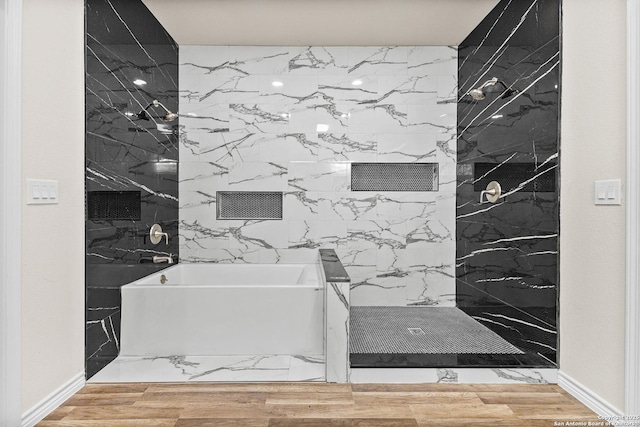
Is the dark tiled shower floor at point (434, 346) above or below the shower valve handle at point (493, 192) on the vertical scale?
below

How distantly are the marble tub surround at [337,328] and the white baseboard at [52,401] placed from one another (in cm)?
130

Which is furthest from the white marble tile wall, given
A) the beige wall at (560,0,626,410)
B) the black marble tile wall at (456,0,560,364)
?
the beige wall at (560,0,626,410)

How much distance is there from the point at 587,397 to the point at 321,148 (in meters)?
2.98

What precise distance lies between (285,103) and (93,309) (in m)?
2.61

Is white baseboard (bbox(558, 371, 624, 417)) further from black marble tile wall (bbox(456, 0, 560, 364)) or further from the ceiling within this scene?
the ceiling

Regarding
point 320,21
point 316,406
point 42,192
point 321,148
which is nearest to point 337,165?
point 321,148

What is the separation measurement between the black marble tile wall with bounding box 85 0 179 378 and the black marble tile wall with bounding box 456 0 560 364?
2548 mm

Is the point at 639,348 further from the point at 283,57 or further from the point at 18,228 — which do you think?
the point at 283,57

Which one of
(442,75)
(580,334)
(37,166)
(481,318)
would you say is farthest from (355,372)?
(442,75)

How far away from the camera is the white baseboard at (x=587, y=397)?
2.20 metres

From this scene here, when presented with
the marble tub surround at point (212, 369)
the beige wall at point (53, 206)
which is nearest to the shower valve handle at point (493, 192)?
the marble tub surround at point (212, 369)

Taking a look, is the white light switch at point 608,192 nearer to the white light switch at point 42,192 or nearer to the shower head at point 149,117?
the white light switch at point 42,192

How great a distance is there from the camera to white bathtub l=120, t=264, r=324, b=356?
10.1 feet

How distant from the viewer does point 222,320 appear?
3.09 m
